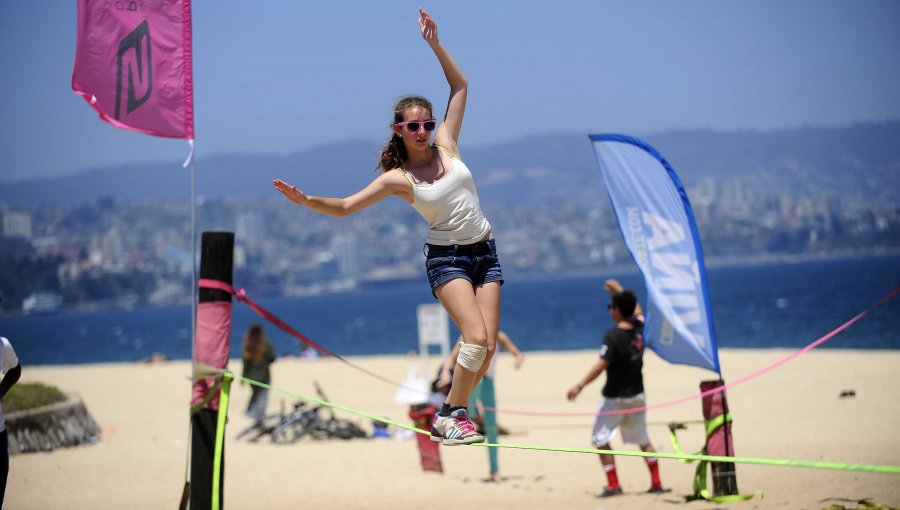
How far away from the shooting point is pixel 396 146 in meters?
6.73

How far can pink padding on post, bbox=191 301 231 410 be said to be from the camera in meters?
7.37

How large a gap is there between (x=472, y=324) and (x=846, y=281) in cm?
11750

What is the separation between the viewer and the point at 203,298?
24.5ft

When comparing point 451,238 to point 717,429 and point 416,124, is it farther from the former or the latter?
point 717,429

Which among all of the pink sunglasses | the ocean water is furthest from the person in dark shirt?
the ocean water

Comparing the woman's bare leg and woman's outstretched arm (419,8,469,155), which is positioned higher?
woman's outstretched arm (419,8,469,155)

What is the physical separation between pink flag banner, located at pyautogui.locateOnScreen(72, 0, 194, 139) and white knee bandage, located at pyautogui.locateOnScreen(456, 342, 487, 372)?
2700 millimetres

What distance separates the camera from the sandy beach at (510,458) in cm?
952

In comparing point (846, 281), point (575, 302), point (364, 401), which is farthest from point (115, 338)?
point (364, 401)

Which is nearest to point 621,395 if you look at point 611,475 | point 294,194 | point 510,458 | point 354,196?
point 611,475

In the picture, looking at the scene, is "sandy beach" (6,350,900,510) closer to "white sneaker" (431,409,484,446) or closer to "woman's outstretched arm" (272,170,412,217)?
"white sneaker" (431,409,484,446)

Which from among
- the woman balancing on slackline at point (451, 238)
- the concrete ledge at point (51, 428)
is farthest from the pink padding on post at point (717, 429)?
the concrete ledge at point (51, 428)

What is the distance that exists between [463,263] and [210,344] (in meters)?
2.01

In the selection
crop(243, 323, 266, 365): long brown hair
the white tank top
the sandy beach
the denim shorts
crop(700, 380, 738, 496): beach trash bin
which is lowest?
the sandy beach
